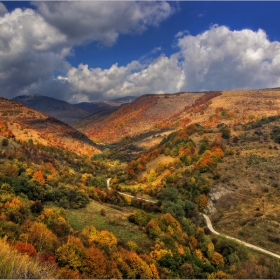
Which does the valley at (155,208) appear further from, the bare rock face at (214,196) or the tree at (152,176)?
the tree at (152,176)

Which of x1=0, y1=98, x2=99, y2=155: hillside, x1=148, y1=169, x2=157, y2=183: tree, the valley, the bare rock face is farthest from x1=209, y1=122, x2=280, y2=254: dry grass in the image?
x1=0, y1=98, x2=99, y2=155: hillside

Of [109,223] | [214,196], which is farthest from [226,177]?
[109,223]

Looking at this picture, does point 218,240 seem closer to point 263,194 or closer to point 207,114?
point 263,194

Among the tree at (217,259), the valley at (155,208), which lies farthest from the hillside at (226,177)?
the tree at (217,259)

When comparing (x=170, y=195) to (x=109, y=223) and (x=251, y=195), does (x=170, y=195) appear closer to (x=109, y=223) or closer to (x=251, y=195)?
(x=251, y=195)

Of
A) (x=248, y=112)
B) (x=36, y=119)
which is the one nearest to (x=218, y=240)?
(x=36, y=119)

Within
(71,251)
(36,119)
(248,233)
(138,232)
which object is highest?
(36,119)

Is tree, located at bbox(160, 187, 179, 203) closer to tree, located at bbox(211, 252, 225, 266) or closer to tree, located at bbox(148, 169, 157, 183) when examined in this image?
tree, located at bbox(148, 169, 157, 183)

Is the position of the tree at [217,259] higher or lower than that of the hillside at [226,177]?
lower
